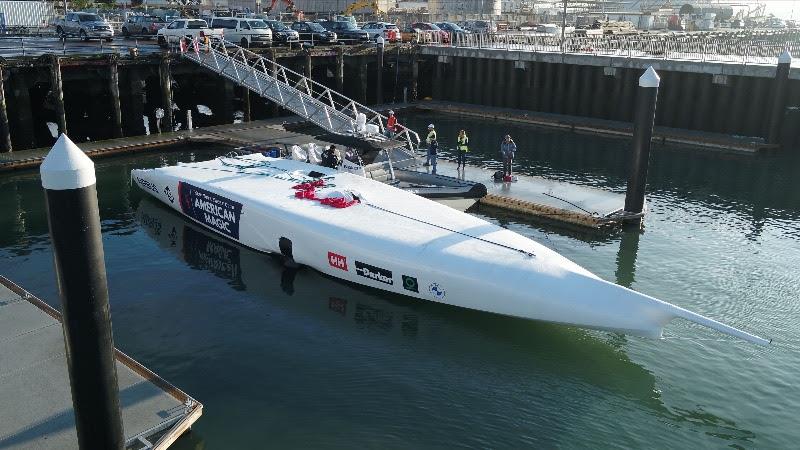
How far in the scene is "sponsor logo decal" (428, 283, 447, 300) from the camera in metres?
15.3

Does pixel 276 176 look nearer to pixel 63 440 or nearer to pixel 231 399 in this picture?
pixel 231 399

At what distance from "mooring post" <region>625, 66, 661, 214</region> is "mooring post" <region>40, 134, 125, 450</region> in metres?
17.0

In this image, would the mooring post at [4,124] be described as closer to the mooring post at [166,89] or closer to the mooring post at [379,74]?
the mooring post at [166,89]

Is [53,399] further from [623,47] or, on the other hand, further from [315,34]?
[623,47]

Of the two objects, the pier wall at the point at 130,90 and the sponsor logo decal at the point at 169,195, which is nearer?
the sponsor logo decal at the point at 169,195

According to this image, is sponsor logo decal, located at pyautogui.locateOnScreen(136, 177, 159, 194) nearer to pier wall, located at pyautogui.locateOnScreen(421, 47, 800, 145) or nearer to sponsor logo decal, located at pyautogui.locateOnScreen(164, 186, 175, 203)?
sponsor logo decal, located at pyautogui.locateOnScreen(164, 186, 175, 203)

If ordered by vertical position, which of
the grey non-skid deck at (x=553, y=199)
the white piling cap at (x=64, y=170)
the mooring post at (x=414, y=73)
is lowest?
the grey non-skid deck at (x=553, y=199)

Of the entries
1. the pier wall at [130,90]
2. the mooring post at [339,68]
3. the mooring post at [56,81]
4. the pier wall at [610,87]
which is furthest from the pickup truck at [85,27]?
the pier wall at [610,87]

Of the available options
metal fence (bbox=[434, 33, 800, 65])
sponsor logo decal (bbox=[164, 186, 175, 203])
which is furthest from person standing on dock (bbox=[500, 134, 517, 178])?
metal fence (bbox=[434, 33, 800, 65])

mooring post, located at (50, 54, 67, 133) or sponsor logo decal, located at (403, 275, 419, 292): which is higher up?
mooring post, located at (50, 54, 67, 133)

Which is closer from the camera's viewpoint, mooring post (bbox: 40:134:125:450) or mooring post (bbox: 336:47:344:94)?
mooring post (bbox: 40:134:125:450)

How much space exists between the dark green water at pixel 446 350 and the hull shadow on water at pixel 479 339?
43 millimetres

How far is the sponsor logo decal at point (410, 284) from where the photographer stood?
51.2 ft

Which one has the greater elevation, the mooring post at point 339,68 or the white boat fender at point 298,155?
the mooring post at point 339,68
